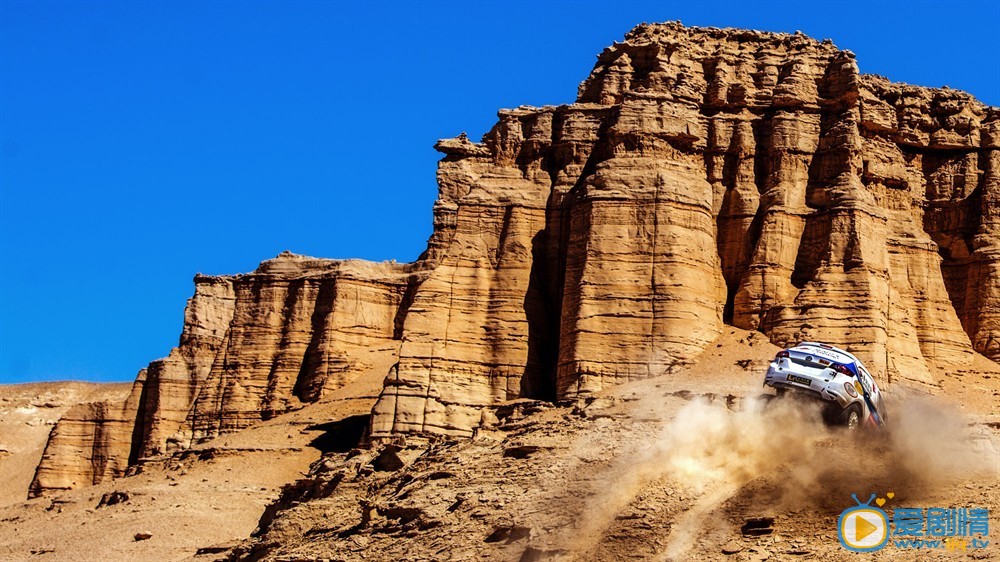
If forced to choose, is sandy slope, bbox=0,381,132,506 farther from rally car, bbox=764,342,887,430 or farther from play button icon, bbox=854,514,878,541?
play button icon, bbox=854,514,878,541

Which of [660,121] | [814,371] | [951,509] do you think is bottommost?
[951,509]

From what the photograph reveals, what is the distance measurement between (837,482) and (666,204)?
2145 centimetres

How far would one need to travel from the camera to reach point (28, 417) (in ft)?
402

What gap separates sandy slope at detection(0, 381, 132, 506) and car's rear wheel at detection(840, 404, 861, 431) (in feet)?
200

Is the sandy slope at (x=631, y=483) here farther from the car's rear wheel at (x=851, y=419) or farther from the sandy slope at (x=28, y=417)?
the sandy slope at (x=28, y=417)

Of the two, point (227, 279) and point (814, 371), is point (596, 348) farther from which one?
point (227, 279)

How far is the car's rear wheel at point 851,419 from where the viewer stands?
1731 inches

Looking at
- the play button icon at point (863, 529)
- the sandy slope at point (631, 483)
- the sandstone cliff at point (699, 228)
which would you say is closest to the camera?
the play button icon at point (863, 529)

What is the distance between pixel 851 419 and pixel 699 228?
1870cm

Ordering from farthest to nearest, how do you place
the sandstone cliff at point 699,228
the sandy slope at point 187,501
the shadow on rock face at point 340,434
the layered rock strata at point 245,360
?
the layered rock strata at point 245,360, the shadow on rock face at point 340,434, the sandy slope at point 187,501, the sandstone cliff at point 699,228

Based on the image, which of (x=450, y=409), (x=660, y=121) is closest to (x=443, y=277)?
(x=450, y=409)

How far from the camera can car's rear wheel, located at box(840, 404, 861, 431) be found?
44.0m

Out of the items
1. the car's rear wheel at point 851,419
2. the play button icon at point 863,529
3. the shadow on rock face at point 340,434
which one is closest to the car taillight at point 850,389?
the car's rear wheel at point 851,419

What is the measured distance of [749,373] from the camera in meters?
56.2
